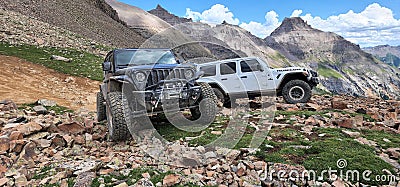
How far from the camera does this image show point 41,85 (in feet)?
49.6

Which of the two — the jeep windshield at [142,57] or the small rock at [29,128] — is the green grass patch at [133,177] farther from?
the jeep windshield at [142,57]

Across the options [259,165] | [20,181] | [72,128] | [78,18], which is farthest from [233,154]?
[78,18]

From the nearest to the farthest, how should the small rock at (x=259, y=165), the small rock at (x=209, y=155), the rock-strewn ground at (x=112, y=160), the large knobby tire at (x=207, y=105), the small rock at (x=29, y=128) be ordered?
the rock-strewn ground at (x=112, y=160) → the small rock at (x=259, y=165) → the small rock at (x=209, y=155) → the small rock at (x=29, y=128) → the large knobby tire at (x=207, y=105)

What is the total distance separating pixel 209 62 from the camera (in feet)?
39.4

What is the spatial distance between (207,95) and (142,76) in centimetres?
182

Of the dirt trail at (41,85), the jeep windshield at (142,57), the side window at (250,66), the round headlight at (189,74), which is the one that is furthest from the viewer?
the dirt trail at (41,85)

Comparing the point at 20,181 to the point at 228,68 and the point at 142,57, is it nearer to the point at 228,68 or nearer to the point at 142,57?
the point at 142,57

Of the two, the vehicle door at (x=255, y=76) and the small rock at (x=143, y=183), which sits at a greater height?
the vehicle door at (x=255, y=76)

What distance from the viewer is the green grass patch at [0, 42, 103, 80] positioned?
19203 millimetres

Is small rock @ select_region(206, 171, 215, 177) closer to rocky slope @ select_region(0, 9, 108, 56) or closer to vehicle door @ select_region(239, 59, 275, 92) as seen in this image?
vehicle door @ select_region(239, 59, 275, 92)

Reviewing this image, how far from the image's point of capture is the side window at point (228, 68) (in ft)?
38.4

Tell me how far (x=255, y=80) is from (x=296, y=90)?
1.74 meters

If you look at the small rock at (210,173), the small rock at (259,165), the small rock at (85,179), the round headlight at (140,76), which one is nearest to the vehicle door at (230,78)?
the round headlight at (140,76)

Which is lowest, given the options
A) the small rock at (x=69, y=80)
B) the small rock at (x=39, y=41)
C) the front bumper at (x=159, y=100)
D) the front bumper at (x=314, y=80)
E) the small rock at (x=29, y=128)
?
the small rock at (x=29, y=128)
